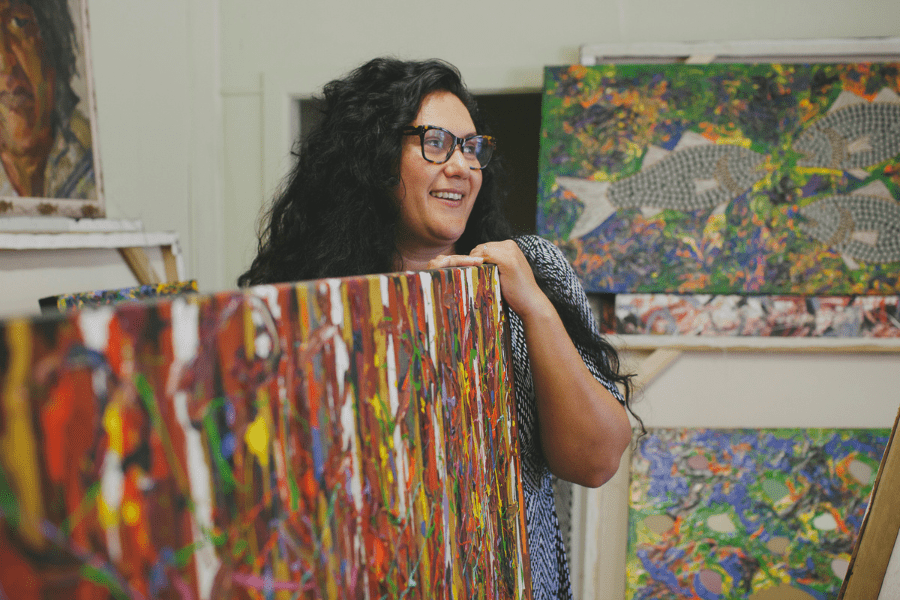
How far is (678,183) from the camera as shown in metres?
2.13

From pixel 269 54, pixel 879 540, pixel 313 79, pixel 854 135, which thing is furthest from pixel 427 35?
pixel 879 540

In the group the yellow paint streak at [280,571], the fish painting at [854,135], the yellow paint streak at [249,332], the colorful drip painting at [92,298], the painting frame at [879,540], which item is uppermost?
the fish painting at [854,135]

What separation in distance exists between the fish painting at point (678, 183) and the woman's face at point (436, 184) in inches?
45.8

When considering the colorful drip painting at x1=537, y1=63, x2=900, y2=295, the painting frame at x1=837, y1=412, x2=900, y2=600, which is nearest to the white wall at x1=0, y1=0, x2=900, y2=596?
the colorful drip painting at x1=537, y1=63, x2=900, y2=295

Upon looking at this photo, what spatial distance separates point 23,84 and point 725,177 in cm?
222

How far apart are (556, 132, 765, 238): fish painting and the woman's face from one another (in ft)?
3.81

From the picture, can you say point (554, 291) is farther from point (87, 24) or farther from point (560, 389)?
point (87, 24)

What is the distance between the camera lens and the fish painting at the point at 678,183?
210 centimetres

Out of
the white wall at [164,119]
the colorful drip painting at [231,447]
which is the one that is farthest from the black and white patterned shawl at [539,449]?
the white wall at [164,119]

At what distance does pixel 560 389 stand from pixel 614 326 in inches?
55.9

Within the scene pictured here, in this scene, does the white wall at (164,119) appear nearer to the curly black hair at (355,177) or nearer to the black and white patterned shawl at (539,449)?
the curly black hair at (355,177)

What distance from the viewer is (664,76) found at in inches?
82.9

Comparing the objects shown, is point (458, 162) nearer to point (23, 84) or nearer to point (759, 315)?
point (23, 84)

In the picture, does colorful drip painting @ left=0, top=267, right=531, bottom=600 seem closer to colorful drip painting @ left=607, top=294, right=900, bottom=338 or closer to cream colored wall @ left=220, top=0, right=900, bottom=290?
colorful drip painting @ left=607, top=294, right=900, bottom=338
